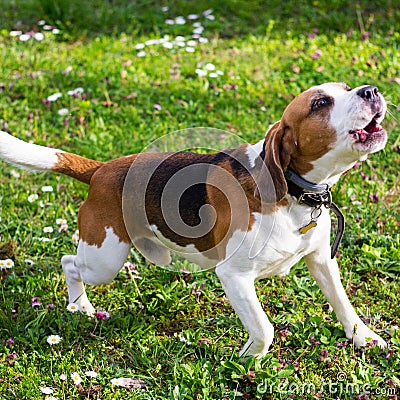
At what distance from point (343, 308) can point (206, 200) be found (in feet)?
3.30

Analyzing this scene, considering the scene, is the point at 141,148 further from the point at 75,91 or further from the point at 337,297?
the point at 337,297

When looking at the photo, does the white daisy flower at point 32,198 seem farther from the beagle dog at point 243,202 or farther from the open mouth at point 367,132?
the open mouth at point 367,132

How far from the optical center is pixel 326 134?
3146mm

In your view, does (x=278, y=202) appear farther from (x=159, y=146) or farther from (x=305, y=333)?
(x=159, y=146)

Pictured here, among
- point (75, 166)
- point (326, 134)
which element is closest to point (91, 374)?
point (75, 166)

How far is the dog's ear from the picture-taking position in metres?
3.24

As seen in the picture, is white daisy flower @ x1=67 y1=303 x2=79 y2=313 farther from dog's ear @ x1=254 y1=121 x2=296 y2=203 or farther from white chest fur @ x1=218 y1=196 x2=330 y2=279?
dog's ear @ x1=254 y1=121 x2=296 y2=203

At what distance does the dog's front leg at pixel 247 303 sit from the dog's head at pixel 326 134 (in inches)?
19.5

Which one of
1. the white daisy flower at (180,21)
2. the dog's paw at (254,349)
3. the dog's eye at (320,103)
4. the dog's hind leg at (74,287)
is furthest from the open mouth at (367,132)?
the white daisy flower at (180,21)

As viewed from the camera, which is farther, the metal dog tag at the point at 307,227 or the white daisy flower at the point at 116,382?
the white daisy flower at the point at 116,382

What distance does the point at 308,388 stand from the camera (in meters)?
3.55

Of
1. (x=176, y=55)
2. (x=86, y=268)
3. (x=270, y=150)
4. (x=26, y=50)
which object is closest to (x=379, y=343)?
(x=270, y=150)

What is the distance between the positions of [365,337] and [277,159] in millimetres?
1238

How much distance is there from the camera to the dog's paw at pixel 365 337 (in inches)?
149
